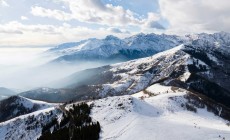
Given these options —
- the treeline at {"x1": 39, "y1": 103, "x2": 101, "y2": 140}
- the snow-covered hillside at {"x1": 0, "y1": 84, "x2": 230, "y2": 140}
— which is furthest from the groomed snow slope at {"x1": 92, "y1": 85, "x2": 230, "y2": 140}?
the treeline at {"x1": 39, "y1": 103, "x2": 101, "y2": 140}

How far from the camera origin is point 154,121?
80.4 m

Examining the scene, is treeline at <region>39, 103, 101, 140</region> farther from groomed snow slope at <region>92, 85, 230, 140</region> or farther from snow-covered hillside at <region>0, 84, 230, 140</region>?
groomed snow slope at <region>92, 85, 230, 140</region>

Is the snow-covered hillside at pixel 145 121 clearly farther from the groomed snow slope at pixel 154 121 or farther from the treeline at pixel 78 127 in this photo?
the treeline at pixel 78 127

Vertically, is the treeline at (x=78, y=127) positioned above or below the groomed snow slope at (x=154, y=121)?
below

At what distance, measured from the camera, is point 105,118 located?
87375 mm

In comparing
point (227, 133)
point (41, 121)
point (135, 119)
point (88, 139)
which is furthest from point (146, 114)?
point (41, 121)

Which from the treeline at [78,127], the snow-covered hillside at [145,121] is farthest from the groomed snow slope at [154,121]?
the treeline at [78,127]

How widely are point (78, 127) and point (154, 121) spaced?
2119 cm

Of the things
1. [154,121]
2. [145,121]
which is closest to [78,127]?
[145,121]

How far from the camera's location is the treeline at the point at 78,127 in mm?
75438

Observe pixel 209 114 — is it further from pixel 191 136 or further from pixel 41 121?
pixel 41 121

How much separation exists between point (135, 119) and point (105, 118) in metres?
9.75

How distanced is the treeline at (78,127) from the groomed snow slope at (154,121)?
227cm

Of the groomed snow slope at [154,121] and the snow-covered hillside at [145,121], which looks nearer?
the groomed snow slope at [154,121]
